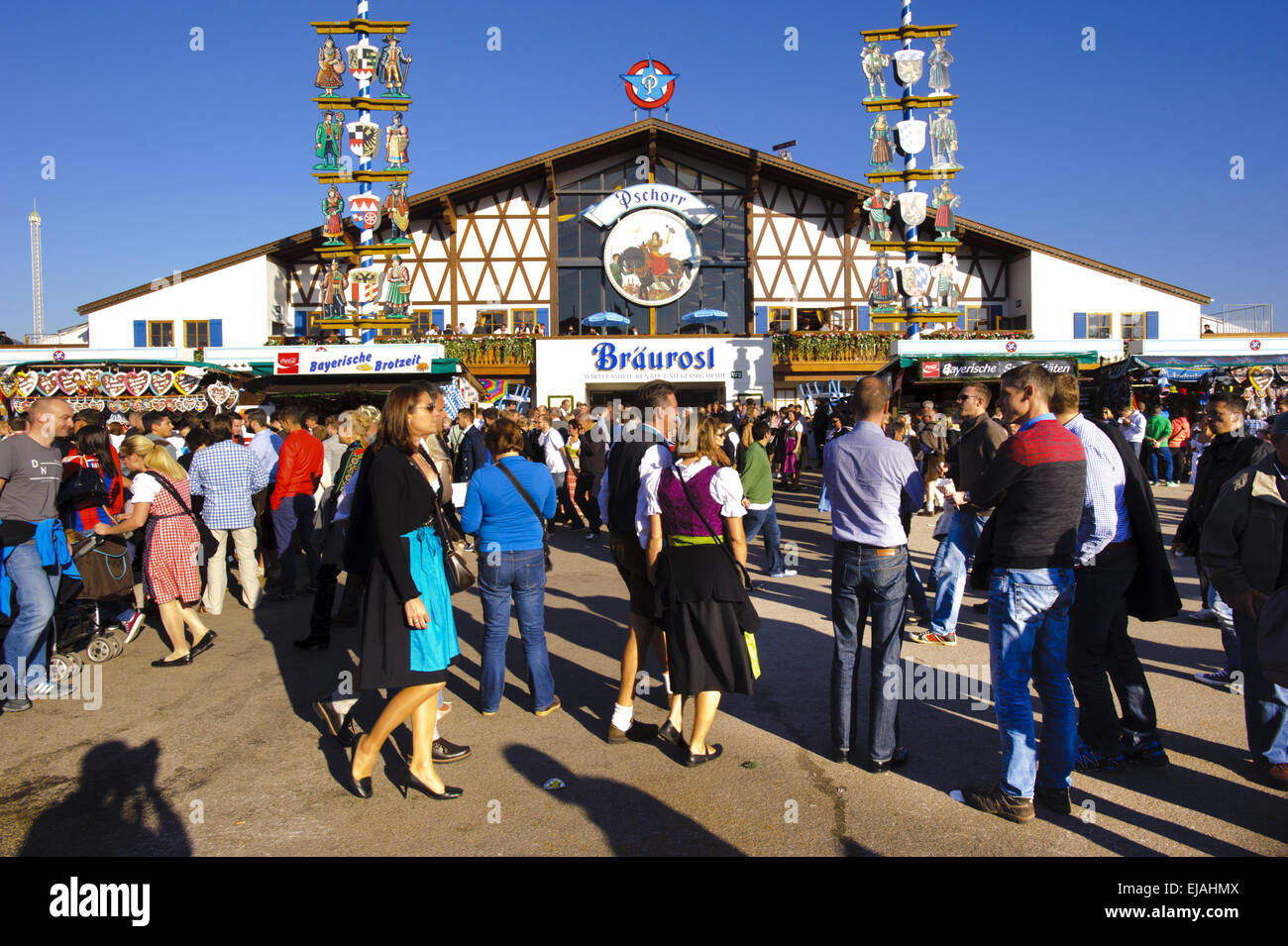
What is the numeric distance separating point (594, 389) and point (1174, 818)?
23843 millimetres

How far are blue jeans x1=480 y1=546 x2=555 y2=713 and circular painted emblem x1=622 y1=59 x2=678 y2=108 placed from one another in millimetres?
25869

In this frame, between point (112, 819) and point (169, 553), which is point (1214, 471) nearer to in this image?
point (112, 819)

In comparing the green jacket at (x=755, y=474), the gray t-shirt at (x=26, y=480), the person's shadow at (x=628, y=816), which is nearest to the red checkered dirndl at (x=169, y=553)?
the gray t-shirt at (x=26, y=480)

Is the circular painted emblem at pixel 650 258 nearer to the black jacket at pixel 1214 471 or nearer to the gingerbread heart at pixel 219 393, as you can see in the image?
the gingerbread heart at pixel 219 393

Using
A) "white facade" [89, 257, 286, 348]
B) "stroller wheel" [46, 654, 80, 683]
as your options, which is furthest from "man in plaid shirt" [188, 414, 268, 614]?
"white facade" [89, 257, 286, 348]

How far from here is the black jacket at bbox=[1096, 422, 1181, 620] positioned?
4.00m

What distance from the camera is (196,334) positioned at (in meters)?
27.0

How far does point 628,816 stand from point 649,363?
2308cm

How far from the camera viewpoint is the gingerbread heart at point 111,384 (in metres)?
12.9

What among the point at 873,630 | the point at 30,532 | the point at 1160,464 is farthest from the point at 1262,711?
the point at 1160,464

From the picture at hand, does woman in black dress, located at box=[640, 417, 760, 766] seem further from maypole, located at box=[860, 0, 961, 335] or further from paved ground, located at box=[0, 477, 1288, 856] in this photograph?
maypole, located at box=[860, 0, 961, 335]

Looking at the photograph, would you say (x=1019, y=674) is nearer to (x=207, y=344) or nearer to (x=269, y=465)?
(x=269, y=465)

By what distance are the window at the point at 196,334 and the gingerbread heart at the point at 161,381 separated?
1532 cm
